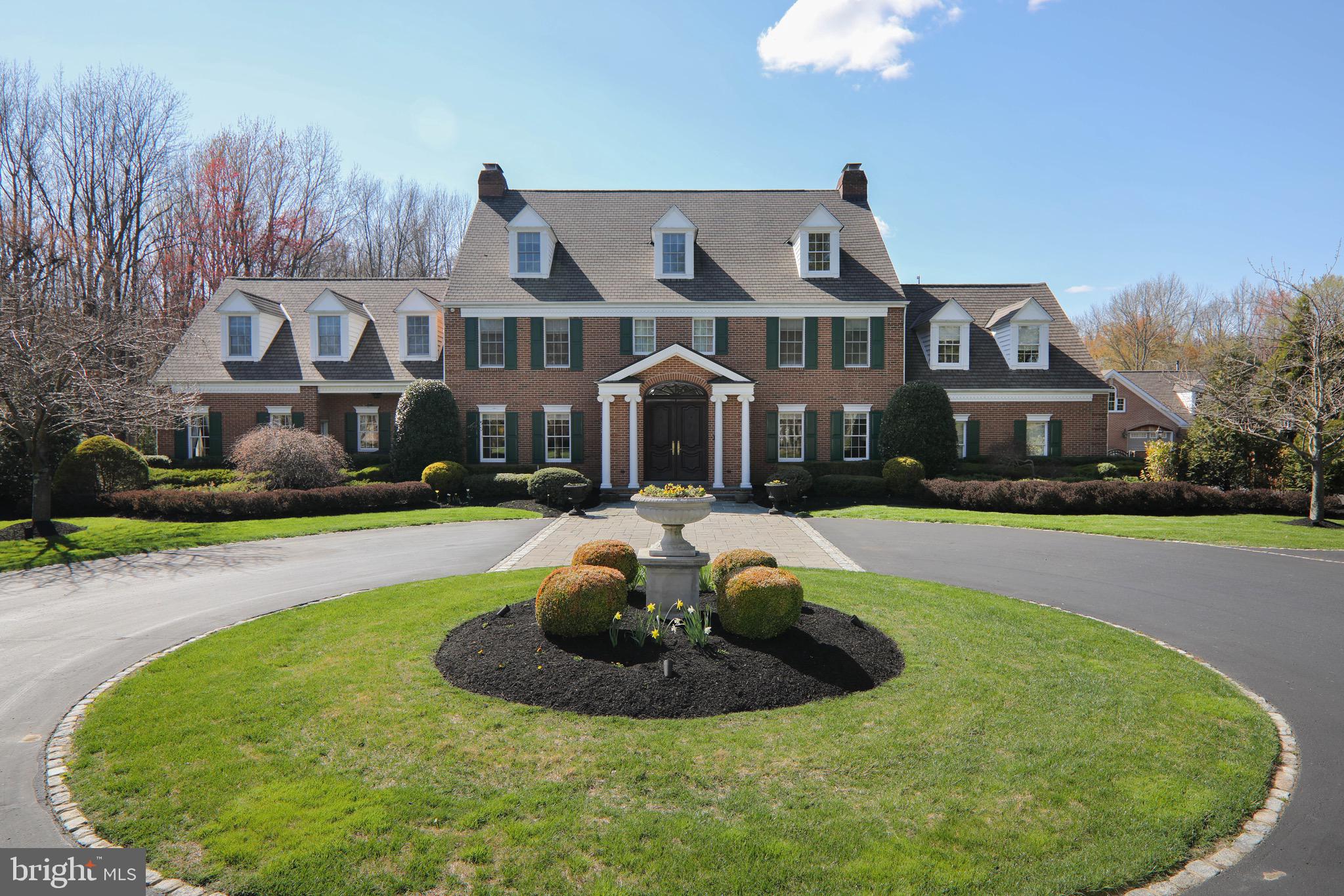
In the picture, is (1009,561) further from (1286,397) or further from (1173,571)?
(1286,397)

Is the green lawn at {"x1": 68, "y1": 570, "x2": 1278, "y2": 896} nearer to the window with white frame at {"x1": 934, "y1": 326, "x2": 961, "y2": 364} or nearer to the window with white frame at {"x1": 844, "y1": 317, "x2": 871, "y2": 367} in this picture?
the window with white frame at {"x1": 844, "y1": 317, "x2": 871, "y2": 367}

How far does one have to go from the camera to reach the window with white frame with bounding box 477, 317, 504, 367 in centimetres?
2445

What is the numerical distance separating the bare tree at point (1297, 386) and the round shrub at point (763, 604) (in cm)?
1725

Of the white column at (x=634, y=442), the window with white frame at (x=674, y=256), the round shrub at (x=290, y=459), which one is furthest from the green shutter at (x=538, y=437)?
the window with white frame at (x=674, y=256)

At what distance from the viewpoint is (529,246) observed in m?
25.2

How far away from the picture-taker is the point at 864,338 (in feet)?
80.6

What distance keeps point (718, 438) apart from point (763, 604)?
1661 cm

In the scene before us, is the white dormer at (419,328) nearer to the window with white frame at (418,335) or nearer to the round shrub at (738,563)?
the window with white frame at (418,335)

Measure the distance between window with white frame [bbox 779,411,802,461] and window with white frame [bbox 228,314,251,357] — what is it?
64.0 feet

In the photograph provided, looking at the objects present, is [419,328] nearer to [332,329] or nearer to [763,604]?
[332,329]

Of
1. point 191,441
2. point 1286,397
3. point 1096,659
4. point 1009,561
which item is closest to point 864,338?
point 1286,397

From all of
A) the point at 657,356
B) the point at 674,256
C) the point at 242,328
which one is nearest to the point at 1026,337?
the point at 674,256

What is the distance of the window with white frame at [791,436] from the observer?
2447cm

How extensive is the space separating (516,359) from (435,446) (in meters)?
4.08
